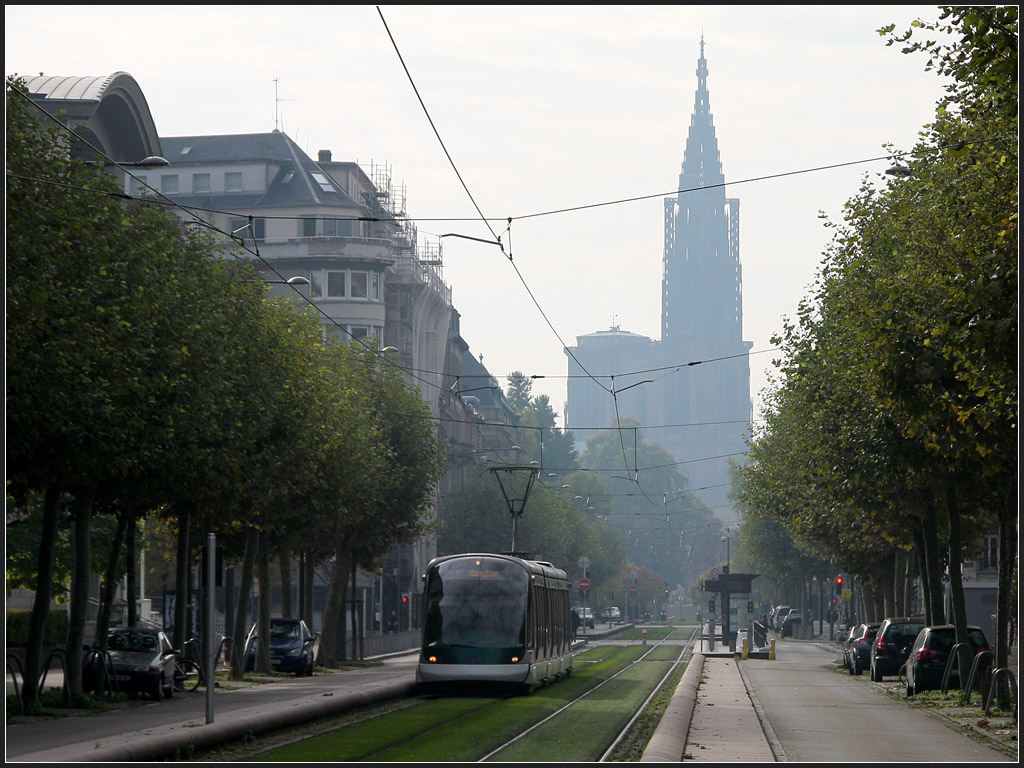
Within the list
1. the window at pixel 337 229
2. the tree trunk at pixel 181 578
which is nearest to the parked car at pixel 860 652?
the tree trunk at pixel 181 578

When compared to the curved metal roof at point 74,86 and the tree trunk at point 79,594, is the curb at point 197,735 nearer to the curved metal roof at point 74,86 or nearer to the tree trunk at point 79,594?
the tree trunk at point 79,594

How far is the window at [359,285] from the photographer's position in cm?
8256

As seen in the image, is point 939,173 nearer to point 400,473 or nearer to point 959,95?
point 959,95

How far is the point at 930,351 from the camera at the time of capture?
2220 cm

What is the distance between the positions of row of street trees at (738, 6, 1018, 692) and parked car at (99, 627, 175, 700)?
14.1m

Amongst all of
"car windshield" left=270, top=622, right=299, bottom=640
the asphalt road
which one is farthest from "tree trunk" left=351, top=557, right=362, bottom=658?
the asphalt road

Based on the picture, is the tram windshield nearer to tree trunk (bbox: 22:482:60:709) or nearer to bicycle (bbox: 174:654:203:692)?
bicycle (bbox: 174:654:203:692)

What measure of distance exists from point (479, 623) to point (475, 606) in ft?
1.19

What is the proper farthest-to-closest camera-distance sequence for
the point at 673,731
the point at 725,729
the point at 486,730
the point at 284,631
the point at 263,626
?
the point at 284,631
the point at 263,626
the point at 486,730
the point at 725,729
the point at 673,731

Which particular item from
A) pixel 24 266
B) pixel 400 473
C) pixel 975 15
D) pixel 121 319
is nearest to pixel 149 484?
pixel 121 319

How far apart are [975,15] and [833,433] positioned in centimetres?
1650

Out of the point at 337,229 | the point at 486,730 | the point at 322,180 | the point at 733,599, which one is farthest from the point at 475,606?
the point at 322,180

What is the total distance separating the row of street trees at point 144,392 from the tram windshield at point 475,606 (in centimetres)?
482

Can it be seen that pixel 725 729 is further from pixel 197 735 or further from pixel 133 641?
pixel 133 641
